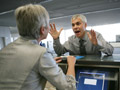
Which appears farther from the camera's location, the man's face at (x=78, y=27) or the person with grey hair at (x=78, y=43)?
the man's face at (x=78, y=27)

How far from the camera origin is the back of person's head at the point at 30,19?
0.63 metres

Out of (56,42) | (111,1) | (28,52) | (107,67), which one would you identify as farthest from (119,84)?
(111,1)

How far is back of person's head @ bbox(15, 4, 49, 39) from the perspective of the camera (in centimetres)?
63

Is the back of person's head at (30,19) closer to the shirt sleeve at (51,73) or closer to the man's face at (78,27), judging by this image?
the shirt sleeve at (51,73)

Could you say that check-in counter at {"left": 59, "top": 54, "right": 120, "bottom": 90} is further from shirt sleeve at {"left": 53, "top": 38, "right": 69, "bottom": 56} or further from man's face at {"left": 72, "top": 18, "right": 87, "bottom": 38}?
man's face at {"left": 72, "top": 18, "right": 87, "bottom": 38}

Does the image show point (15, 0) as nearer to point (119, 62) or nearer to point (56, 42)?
point (56, 42)

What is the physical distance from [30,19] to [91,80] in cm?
57

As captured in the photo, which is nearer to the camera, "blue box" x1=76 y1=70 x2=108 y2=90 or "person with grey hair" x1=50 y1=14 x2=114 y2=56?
"blue box" x1=76 y1=70 x2=108 y2=90

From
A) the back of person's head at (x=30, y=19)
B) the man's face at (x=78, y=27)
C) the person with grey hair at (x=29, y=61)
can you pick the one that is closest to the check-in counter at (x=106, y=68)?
the person with grey hair at (x=29, y=61)

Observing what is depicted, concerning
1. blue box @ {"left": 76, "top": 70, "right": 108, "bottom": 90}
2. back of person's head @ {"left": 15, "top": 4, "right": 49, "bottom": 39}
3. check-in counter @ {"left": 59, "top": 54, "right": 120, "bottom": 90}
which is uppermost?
back of person's head @ {"left": 15, "top": 4, "right": 49, "bottom": 39}

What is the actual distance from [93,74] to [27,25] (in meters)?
0.55

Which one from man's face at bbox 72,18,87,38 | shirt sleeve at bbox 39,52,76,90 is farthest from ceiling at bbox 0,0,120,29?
shirt sleeve at bbox 39,52,76,90

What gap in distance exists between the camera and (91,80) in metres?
0.84

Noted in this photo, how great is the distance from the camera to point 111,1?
3.73m
